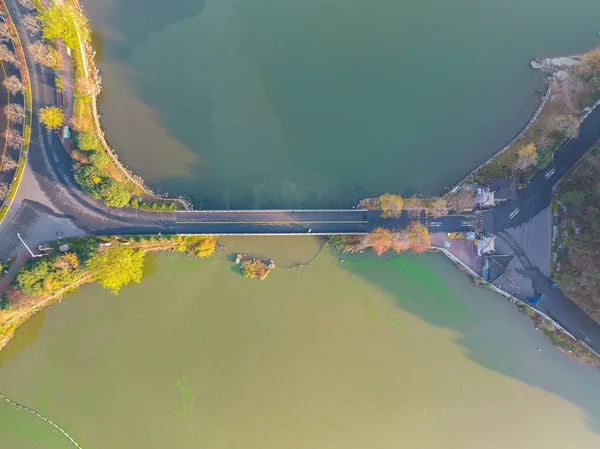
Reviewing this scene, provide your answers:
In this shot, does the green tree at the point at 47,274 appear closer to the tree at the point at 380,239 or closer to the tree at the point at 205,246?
the tree at the point at 205,246

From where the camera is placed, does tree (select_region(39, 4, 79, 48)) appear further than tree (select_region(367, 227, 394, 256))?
No

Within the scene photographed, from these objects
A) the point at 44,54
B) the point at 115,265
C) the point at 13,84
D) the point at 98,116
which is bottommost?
the point at 115,265

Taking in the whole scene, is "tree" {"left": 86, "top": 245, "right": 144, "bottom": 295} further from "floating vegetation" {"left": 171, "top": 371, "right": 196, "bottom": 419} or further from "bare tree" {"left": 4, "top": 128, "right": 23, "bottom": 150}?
"bare tree" {"left": 4, "top": 128, "right": 23, "bottom": 150}

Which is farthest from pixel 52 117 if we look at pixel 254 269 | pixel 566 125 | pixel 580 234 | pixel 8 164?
pixel 580 234

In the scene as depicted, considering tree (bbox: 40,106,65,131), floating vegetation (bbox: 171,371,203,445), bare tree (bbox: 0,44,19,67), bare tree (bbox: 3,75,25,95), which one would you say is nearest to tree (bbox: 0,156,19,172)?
tree (bbox: 40,106,65,131)

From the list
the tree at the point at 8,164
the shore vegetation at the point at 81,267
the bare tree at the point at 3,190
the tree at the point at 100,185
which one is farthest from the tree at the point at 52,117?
the shore vegetation at the point at 81,267

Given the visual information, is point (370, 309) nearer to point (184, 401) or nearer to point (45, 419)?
point (184, 401)

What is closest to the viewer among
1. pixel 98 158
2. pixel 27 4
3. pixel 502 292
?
pixel 98 158
